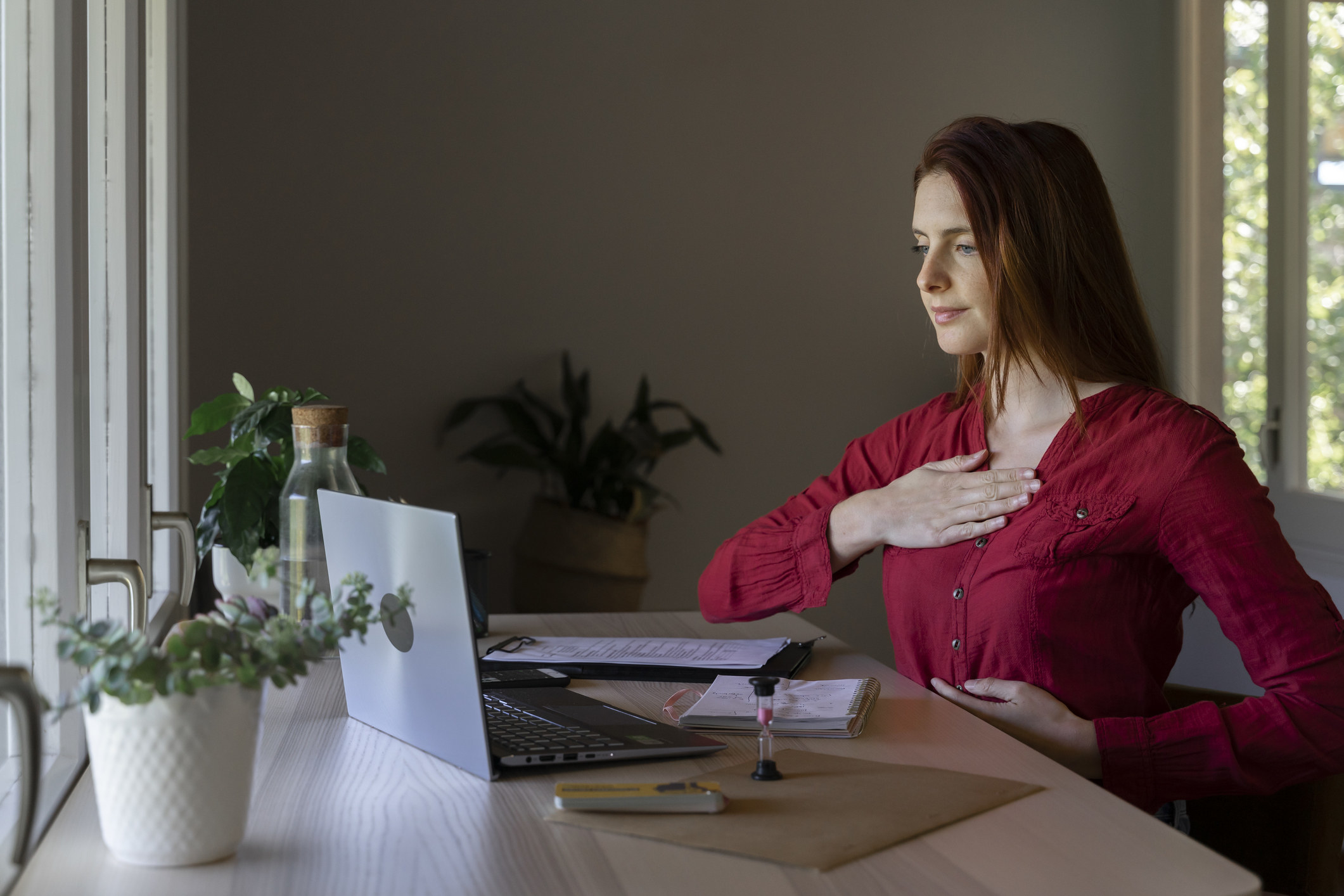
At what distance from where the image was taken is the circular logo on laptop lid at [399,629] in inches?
37.3

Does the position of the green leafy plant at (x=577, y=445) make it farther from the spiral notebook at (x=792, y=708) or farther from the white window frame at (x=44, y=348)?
the white window frame at (x=44, y=348)

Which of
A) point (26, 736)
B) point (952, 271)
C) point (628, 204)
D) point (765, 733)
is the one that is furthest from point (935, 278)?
point (628, 204)

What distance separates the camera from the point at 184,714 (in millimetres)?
711

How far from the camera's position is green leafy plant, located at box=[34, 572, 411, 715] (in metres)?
0.68

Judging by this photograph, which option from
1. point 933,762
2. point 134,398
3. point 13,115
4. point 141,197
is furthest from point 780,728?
point 141,197

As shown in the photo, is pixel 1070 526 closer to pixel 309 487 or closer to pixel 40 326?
pixel 309 487

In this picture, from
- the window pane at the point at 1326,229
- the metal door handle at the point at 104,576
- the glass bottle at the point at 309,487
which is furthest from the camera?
the window pane at the point at 1326,229

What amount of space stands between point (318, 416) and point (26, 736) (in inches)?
31.3

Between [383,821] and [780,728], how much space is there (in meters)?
0.40

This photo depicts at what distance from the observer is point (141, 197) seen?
5.68 ft

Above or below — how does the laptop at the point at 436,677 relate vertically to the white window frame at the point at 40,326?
below

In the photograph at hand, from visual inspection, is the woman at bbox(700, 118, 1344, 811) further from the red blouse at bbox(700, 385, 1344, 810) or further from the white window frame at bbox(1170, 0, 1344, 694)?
the white window frame at bbox(1170, 0, 1344, 694)

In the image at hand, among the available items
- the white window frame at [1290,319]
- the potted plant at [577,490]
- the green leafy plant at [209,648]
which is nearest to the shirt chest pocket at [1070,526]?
the green leafy plant at [209,648]

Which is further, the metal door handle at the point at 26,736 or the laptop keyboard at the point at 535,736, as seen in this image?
the laptop keyboard at the point at 535,736
